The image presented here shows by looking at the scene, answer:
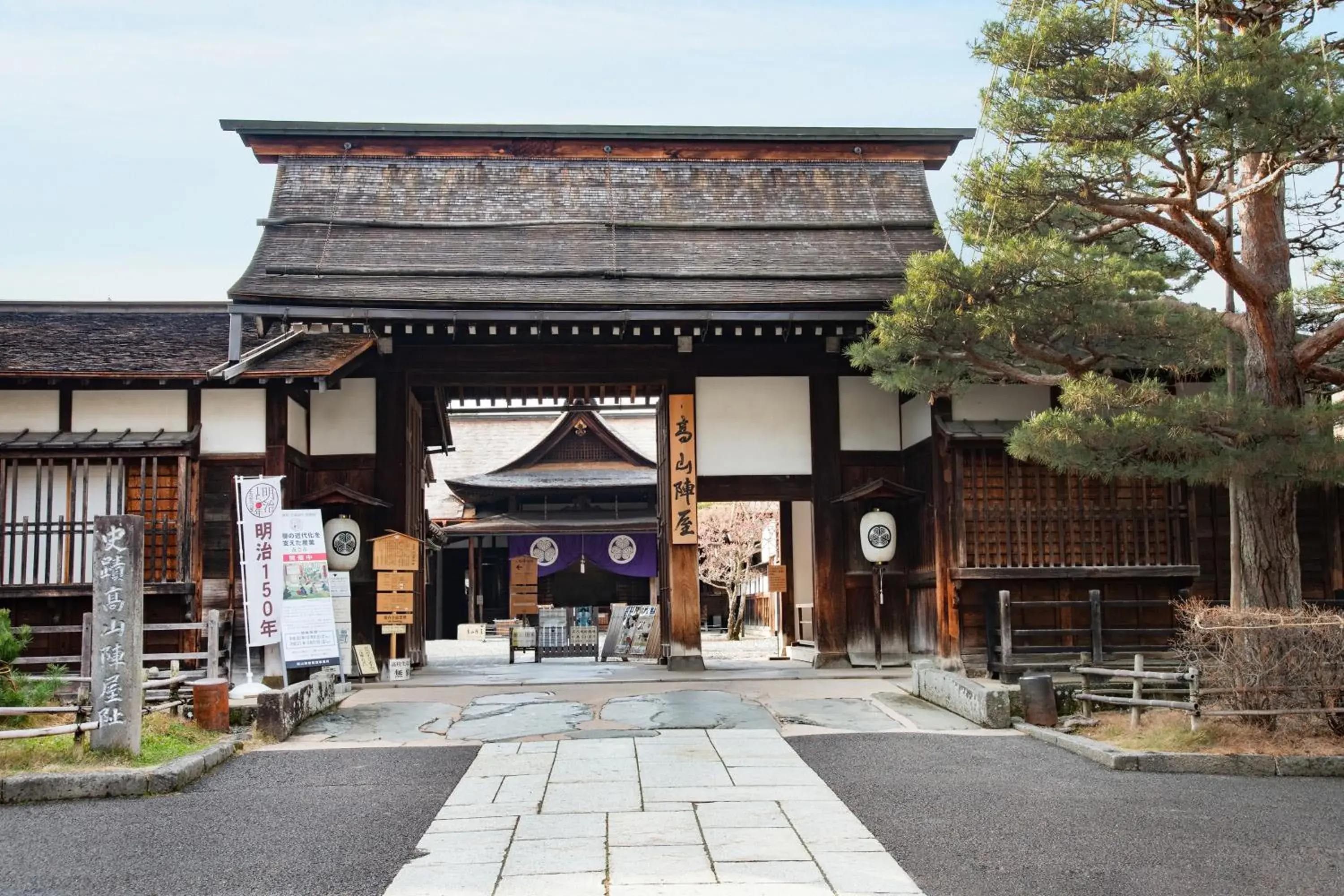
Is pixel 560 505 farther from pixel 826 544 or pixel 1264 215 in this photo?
pixel 1264 215

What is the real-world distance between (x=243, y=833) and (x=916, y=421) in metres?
8.57

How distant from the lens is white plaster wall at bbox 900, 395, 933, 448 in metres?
12.1

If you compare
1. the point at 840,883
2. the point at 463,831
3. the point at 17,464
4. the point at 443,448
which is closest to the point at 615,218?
the point at 443,448

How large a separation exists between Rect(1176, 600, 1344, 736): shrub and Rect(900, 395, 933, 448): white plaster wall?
15.0 ft

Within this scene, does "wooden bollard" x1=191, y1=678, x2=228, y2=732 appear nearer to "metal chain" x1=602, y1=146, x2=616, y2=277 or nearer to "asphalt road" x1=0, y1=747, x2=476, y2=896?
"asphalt road" x1=0, y1=747, x2=476, y2=896

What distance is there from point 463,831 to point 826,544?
7483 millimetres

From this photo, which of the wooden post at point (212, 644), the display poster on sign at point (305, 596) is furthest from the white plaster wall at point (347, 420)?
the wooden post at point (212, 644)

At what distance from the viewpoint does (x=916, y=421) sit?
12594 millimetres

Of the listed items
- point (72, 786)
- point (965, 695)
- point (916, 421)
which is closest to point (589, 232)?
point (916, 421)

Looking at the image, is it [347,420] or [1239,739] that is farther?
[347,420]

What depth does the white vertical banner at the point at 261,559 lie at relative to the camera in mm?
10414

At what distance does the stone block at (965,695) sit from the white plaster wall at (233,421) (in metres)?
Answer: 6.85

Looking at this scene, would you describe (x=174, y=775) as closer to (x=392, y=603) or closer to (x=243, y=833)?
(x=243, y=833)

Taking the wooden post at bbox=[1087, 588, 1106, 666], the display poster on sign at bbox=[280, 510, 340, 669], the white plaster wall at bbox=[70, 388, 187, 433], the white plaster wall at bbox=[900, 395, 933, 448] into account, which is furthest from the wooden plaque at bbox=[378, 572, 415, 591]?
the wooden post at bbox=[1087, 588, 1106, 666]
